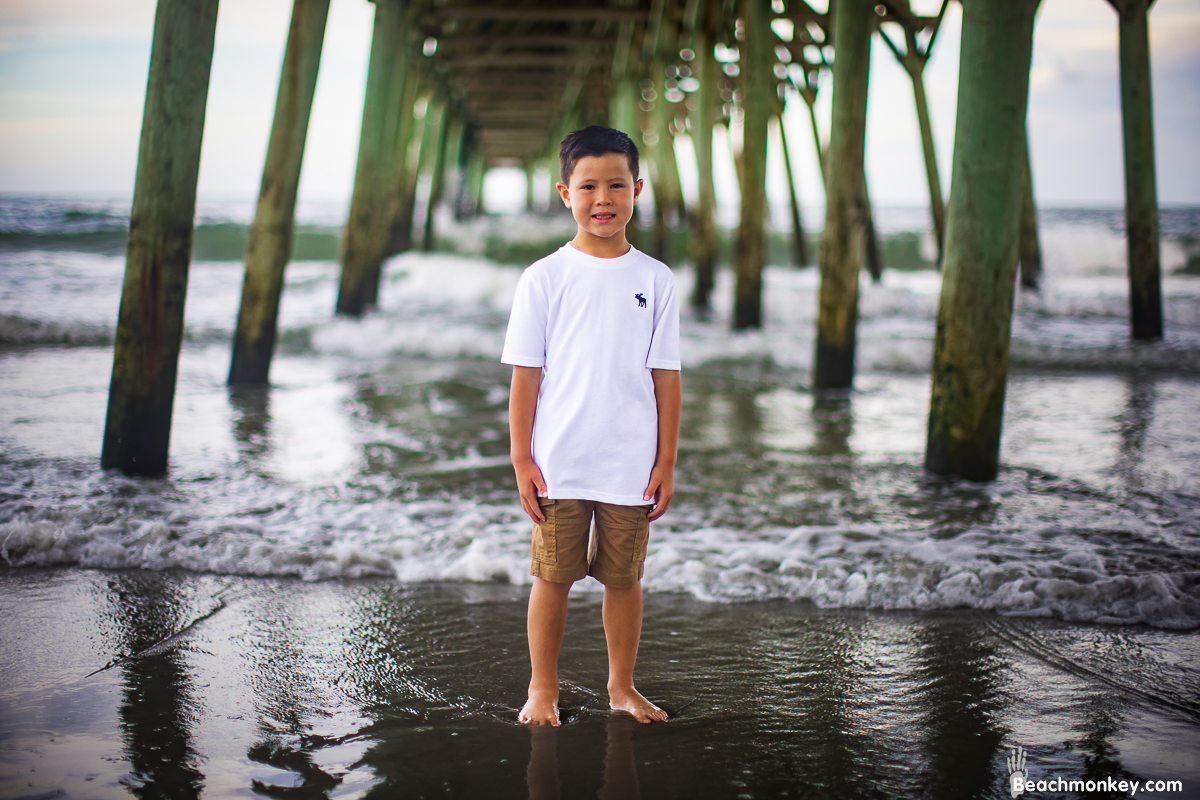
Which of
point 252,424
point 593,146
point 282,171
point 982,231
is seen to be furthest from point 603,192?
point 282,171

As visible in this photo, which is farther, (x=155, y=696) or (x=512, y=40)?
(x=512, y=40)

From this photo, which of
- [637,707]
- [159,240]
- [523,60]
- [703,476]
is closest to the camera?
[637,707]

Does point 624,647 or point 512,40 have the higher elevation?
point 512,40

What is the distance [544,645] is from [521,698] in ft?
0.59

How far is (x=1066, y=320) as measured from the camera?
32.3 feet

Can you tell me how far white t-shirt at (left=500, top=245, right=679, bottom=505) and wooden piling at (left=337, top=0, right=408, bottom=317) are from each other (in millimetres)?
6611

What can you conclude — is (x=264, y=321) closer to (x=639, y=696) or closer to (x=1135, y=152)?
(x=639, y=696)

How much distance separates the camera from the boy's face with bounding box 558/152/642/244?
5.17 feet

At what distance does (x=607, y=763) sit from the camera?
1.53m

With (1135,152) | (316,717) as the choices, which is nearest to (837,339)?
(1135,152)

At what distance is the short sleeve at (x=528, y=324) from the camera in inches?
63.1

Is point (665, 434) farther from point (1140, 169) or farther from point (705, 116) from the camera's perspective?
point (705, 116)

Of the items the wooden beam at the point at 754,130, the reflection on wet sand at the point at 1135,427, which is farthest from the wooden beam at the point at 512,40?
the reflection on wet sand at the point at 1135,427

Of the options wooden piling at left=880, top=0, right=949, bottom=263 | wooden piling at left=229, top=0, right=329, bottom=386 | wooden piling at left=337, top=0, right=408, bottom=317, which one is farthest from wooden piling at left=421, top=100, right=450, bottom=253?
wooden piling at left=229, top=0, right=329, bottom=386
